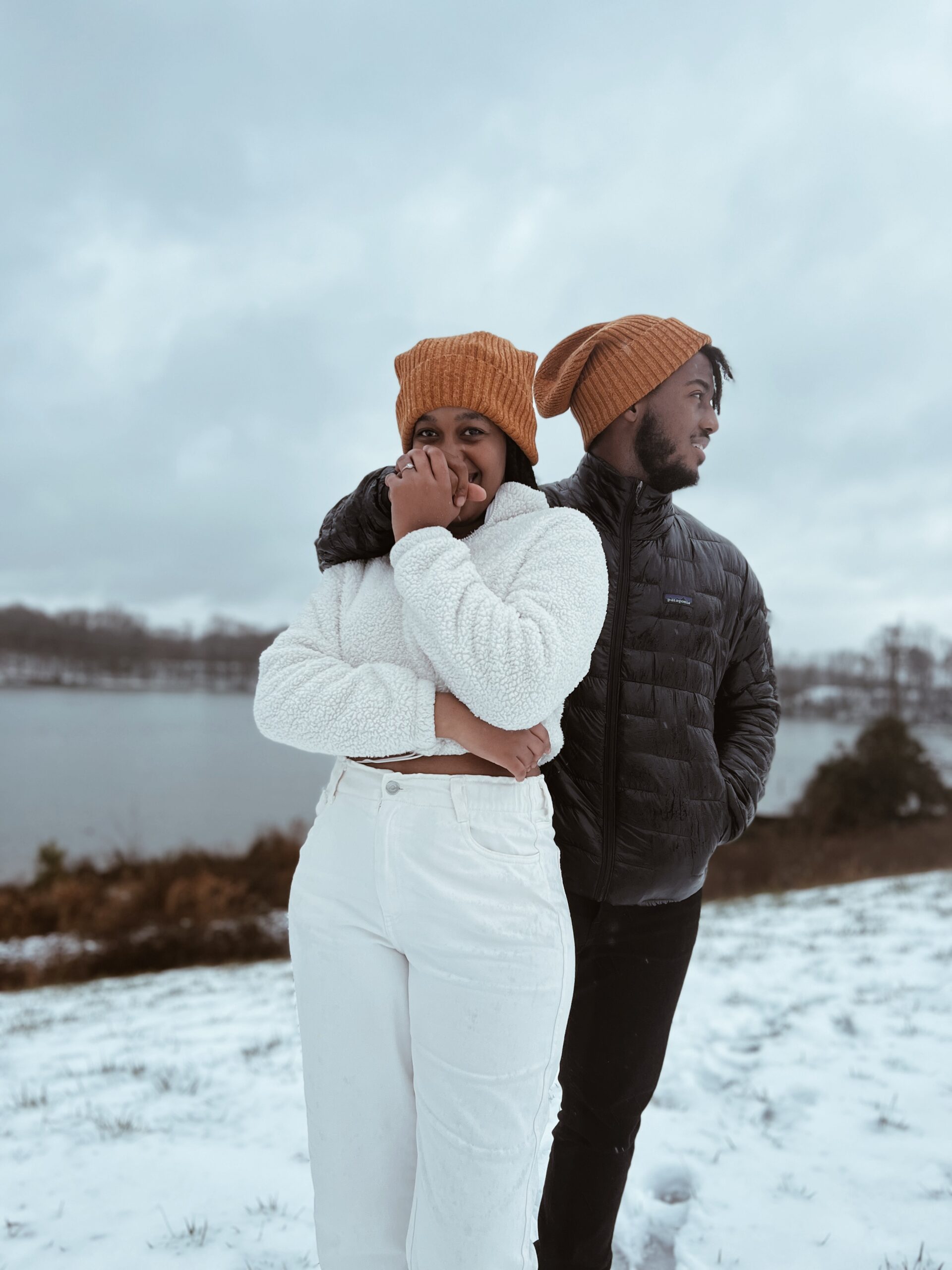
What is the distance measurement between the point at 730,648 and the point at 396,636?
3.08 feet

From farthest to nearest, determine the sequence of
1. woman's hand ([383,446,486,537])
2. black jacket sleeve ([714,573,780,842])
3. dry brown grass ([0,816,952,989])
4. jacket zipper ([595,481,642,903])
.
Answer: dry brown grass ([0,816,952,989]), black jacket sleeve ([714,573,780,842]), jacket zipper ([595,481,642,903]), woman's hand ([383,446,486,537])

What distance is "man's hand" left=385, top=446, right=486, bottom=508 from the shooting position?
55.3 inches

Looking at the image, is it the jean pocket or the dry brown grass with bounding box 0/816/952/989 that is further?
the dry brown grass with bounding box 0/816/952/989

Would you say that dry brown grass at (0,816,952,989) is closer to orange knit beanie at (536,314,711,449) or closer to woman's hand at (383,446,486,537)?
orange knit beanie at (536,314,711,449)

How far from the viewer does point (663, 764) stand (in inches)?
69.2

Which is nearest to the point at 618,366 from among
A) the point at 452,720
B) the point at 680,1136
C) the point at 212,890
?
the point at 452,720

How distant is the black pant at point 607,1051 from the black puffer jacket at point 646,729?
0.23ft

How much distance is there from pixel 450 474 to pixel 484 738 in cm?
48

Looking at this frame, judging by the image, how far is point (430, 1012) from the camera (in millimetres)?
1300

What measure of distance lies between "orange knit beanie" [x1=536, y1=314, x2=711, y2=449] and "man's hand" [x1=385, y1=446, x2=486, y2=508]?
522 millimetres

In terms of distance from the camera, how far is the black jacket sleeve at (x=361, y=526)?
155cm

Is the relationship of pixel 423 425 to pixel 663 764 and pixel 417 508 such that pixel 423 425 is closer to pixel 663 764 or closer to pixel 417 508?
pixel 417 508

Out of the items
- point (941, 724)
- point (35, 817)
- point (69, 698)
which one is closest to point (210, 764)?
point (35, 817)

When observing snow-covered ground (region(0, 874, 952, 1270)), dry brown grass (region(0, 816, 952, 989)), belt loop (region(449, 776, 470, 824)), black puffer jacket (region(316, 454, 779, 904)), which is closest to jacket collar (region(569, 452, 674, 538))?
black puffer jacket (region(316, 454, 779, 904))
